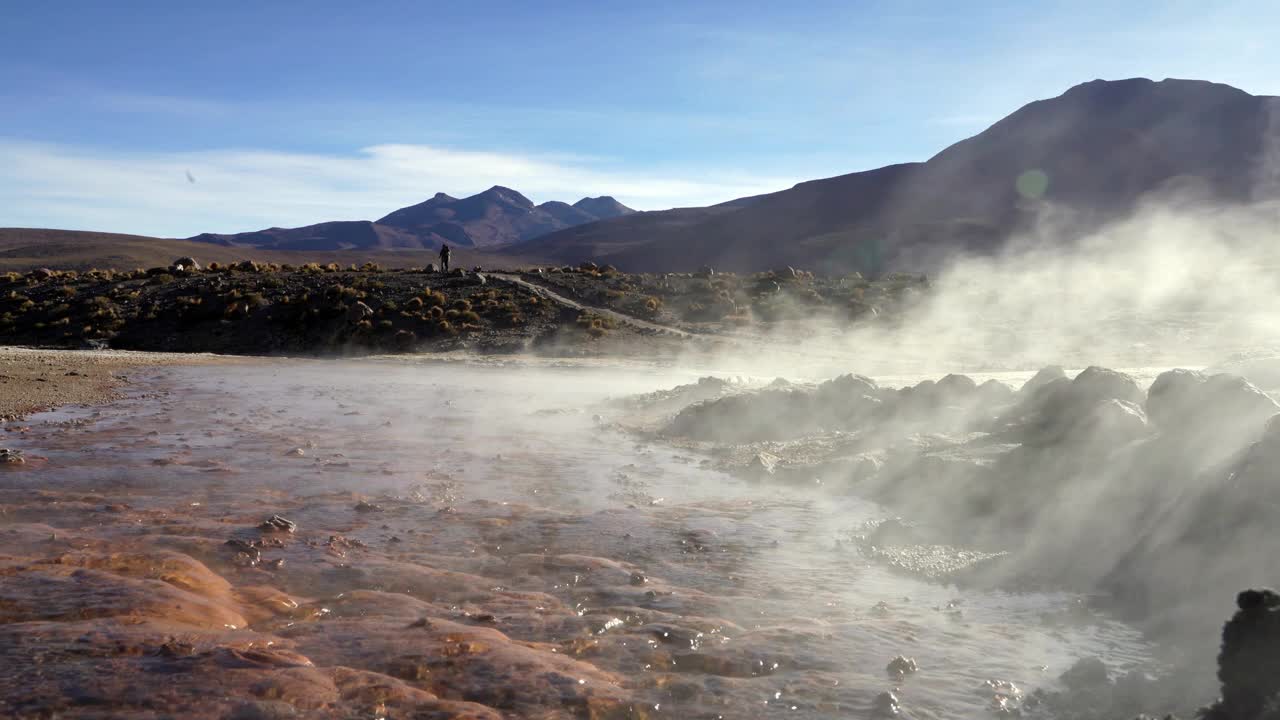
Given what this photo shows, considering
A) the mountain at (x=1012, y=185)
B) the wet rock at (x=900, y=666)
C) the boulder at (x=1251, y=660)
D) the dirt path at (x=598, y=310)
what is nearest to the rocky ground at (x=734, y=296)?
the dirt path at (x=598, y=310)

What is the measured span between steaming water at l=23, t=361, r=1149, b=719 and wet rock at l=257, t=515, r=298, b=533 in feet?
1.30

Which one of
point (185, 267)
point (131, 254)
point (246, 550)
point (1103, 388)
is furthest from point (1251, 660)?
point (131, 254)

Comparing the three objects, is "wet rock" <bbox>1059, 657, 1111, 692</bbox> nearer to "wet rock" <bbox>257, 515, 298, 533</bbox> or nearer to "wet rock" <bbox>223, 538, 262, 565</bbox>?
"wet rock" <bbox>223, 538, 262, 565</bbox>

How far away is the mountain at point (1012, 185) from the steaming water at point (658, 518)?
6241 cm

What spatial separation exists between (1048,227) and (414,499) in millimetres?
87088

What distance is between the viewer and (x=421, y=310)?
35.8 meters

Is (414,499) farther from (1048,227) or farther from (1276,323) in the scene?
(1048,227)

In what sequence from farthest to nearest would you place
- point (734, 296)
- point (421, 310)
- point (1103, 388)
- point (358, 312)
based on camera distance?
point (734, 296)
point (421, 310)
point (358, 312)
point (1103, 388)

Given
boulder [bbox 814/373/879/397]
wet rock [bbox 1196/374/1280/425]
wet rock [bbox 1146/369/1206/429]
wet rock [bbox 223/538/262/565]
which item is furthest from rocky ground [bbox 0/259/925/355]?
wet rock [bbox 223/538/262/565]

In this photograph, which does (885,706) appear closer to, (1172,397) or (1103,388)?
(1172,397)

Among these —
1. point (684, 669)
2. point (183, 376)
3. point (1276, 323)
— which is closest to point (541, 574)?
point (684, 669)

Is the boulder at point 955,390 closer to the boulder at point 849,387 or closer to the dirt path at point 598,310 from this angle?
the boulder at point 849,387

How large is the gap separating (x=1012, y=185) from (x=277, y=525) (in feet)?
359

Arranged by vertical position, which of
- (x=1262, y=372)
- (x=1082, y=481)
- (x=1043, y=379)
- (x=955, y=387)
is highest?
(x=1262, y=372)
